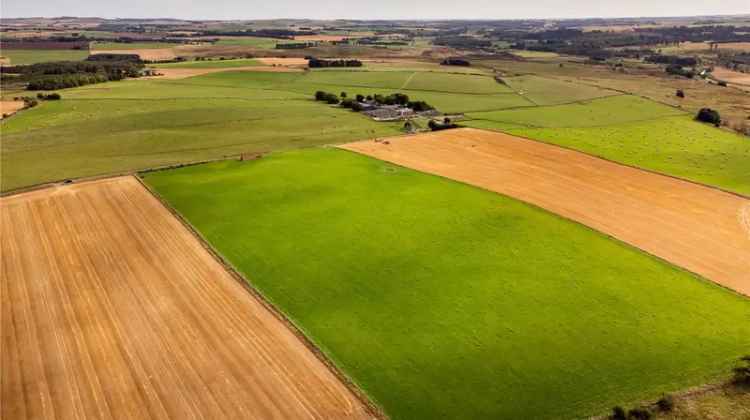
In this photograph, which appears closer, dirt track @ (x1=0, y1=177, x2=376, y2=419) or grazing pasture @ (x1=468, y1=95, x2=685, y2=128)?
dirt track @ (x1=0, y1=177, x2=376, y2=419)

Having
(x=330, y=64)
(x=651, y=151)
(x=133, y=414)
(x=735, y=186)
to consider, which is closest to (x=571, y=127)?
(x=651, y=151)

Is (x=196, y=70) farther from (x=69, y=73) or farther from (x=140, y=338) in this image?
(x=140, y=338)

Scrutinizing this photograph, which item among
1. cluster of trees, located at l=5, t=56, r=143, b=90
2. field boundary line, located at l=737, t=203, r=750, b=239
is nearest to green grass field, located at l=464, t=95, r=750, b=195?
field boundary line, located at l=737, t=203, r=750, b=239

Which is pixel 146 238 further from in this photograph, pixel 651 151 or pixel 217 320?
pixel 651 151

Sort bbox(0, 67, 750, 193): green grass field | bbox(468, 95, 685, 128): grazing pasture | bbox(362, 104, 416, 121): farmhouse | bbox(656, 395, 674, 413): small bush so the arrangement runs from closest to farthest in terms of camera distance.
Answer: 1. bbox(656, 395, 674, 413): small bush
2. bbox(0, 67, 750, 193): green grass field
3. bbox(468, 95, 685, 128): grazing pasture
4. bbox(362, 104, 416, 121): farmhouse

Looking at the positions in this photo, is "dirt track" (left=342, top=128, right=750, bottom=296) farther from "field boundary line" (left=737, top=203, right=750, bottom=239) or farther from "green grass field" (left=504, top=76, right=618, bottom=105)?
"green grass field" (left=504, top=76, right=618, bottom=105)
